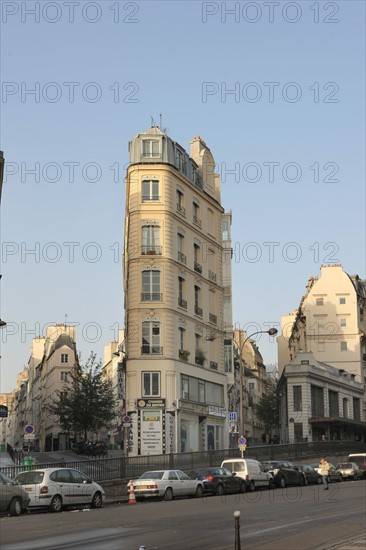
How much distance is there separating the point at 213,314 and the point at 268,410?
3984 centimetres

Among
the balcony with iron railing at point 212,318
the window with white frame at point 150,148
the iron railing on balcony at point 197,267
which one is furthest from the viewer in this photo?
the balcony with iron railing at point 212,318

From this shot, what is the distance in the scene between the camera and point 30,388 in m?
144

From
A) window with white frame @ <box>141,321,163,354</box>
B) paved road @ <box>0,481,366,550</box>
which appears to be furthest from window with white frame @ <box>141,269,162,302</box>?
paved road @ <box>0,481,366,550</box>

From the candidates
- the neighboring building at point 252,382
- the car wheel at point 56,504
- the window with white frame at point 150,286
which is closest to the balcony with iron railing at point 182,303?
the window with white frame at point 150,286

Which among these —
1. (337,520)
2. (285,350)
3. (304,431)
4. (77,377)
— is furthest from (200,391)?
(285,350)

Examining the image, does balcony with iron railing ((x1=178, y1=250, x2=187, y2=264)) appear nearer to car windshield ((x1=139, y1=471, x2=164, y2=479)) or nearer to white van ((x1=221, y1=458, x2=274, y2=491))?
white van ((x1=221, y1=458, x2=274, y2=491))

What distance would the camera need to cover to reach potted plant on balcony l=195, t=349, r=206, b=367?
5794 cm

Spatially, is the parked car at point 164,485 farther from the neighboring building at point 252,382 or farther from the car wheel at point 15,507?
the neighboring building at point 252,382

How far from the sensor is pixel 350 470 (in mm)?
50000

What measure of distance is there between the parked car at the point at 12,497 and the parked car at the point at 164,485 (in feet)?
24.4

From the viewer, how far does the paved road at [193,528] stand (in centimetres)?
1571

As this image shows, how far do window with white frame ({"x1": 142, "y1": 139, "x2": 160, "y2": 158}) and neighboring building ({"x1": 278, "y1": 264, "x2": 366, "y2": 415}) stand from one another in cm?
4191

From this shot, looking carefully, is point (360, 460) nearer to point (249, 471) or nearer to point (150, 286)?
point (249, 471)

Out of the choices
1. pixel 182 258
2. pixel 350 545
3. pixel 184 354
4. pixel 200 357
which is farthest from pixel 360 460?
pixel 350 545
